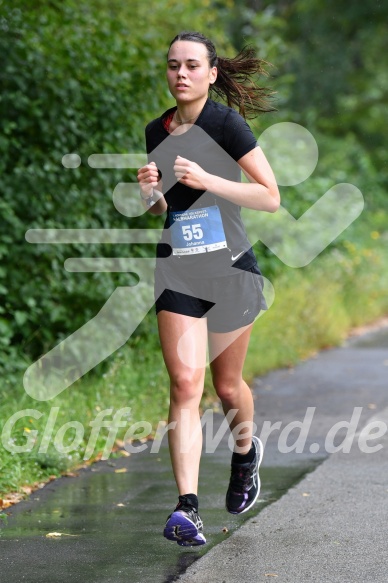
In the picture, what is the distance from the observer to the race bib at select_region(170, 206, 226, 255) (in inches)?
196

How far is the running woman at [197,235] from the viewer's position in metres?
4.89

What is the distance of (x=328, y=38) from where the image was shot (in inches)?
1155

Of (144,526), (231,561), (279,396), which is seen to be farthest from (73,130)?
(231,561)

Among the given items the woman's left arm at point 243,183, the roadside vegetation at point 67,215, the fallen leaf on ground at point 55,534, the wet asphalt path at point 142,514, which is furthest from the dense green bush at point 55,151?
the woman's left arm at point 243,183

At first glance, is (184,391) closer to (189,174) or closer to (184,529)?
(184,529)

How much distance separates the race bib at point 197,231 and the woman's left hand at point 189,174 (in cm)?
28

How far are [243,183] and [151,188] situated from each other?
43 centimetres

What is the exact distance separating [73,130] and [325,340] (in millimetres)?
6083

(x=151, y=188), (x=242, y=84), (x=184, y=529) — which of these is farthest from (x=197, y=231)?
(x=184, y=529)

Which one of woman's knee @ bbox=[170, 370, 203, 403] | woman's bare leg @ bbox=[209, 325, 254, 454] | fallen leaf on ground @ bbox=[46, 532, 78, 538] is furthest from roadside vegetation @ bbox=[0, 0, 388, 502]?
woman's knee @ bbox=[170, 370, 203, 403]

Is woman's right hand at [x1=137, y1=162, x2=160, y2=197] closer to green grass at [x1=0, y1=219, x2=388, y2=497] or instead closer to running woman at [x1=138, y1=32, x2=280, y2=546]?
running woman at [x1=138, y1=32, x2=280, y2=546]

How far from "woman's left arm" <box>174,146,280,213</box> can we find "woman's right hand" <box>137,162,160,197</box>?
0.51 ft

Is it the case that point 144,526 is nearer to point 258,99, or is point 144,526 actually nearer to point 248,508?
point 248,508

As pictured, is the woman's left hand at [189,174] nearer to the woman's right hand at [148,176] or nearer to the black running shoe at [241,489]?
the woman's right hand at [148,176]
